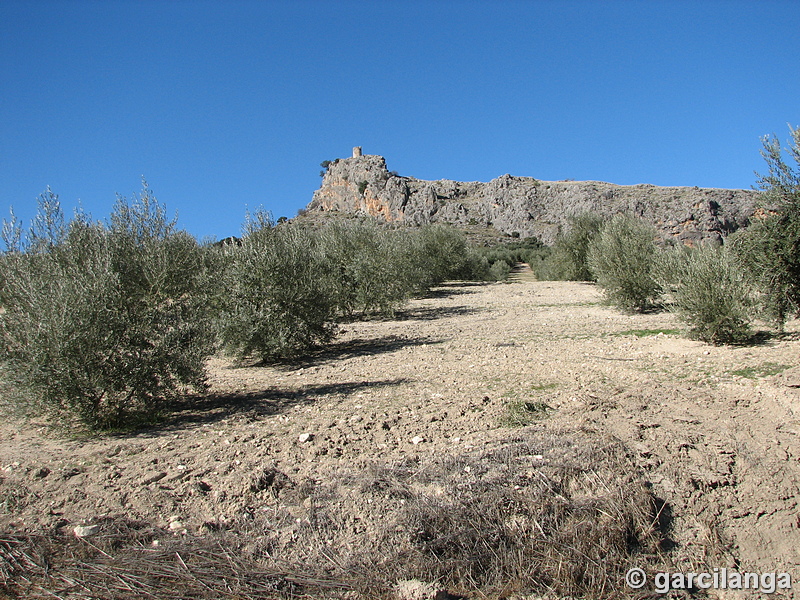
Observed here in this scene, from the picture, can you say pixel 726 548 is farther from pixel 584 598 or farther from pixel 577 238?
pixel 577 238

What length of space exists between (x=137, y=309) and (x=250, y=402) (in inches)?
78.2

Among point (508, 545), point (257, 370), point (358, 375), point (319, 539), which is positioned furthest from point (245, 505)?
point (257, 370)

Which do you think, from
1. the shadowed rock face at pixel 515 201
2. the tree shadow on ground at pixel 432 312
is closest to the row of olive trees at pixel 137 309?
the tree shadow on ground at pixel 432 312

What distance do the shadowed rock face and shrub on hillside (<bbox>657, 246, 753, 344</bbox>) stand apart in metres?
38.2

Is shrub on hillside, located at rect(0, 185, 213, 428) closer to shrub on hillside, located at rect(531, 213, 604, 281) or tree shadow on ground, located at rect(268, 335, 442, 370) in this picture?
tree shadow on ground, located at rect(268, 335, 442, 370)

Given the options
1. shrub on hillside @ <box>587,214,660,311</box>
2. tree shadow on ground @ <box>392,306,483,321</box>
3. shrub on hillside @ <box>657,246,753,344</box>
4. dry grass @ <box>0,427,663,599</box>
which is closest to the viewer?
dry grass @ <box>0,427,663,599</box>

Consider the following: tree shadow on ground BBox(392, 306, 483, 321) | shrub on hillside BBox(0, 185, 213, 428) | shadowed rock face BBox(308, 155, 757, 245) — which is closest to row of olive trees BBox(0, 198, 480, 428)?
shrub on hillside BBox(0, 185, 213, 428)

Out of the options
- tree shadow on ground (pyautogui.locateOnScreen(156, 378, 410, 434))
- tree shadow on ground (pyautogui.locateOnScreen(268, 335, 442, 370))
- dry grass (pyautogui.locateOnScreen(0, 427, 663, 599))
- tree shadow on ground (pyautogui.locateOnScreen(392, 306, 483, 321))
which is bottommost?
dry grass (pyautogui.locateOnScreen(0, 427, 663, 599))

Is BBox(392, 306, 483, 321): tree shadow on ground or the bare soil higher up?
BBox(392, 306, 483, 321): tree shadow on ground

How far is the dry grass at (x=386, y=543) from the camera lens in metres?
3.39

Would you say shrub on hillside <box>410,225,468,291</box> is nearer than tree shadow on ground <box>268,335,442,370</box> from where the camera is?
No

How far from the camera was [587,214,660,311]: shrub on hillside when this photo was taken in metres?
15.6

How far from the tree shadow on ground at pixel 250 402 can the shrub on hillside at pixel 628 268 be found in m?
10.4

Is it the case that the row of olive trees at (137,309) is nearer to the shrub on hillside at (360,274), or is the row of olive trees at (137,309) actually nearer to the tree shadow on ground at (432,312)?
the shrub on hillside at (360,274)
